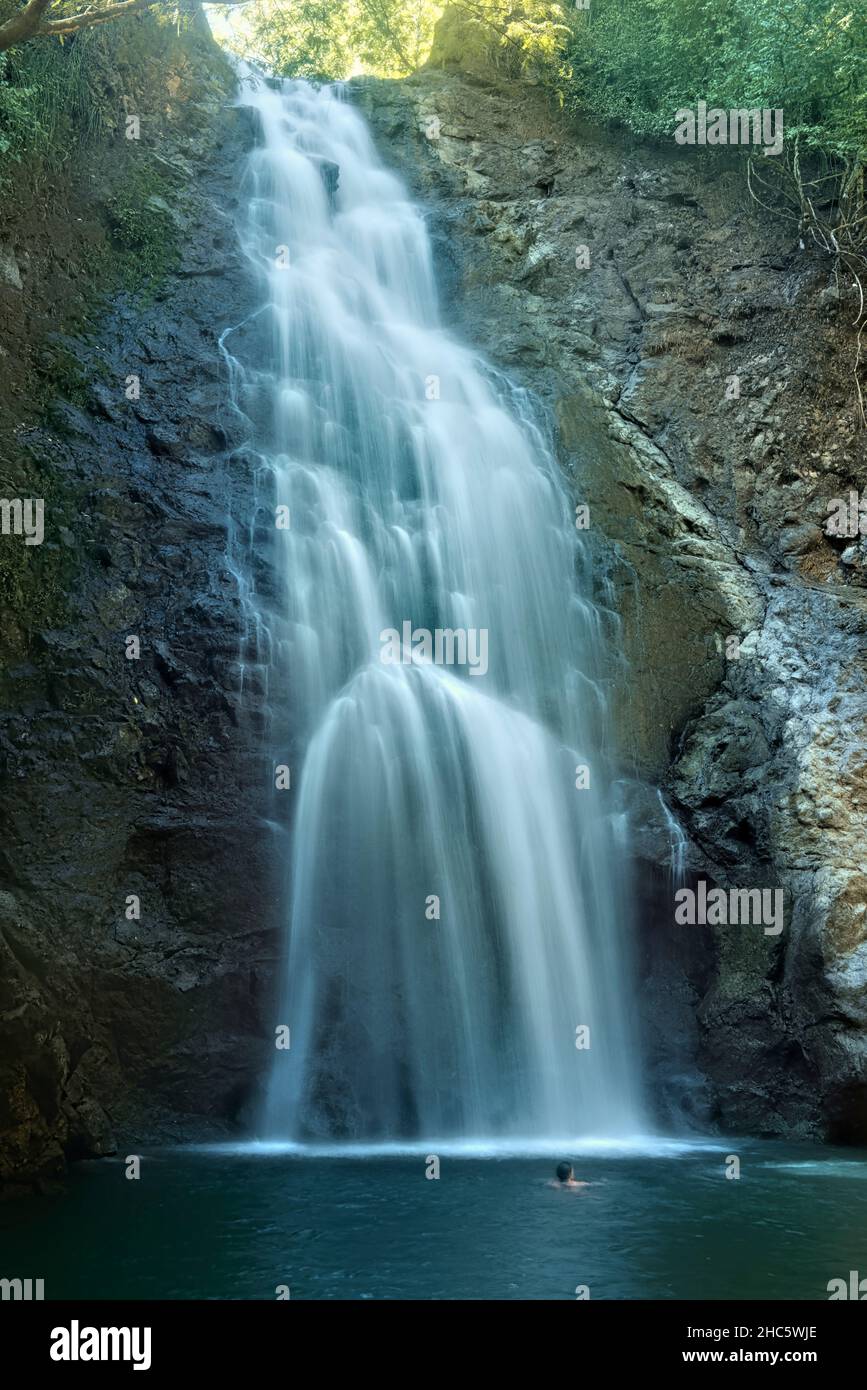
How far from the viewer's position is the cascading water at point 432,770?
1044 cm

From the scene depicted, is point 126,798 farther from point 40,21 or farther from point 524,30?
point 524,30

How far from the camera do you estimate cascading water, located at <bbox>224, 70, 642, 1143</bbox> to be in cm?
1044

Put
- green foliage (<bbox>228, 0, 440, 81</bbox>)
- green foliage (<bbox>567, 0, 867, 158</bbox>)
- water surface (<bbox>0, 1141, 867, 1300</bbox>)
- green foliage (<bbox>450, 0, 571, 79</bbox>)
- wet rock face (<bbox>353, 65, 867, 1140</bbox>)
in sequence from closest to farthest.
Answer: water surface (<bbox>0, 1141, 867, 1300</bbox>) → wet rock face (<bbox>353, 65, 867, 1140</bbox>) → green foliage (<bbox>567, 0, 867, 158</bbox>) → green foliage (<bbox>450, 0, 571, 79</bbox>) → green foliage (<bbox>228, 0, 440, 81</bbox>)

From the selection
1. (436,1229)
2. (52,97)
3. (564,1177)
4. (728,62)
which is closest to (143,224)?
(52,97)

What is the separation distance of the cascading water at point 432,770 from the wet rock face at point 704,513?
2.22ft

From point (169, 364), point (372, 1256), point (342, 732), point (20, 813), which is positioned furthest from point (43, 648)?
point (372, 1256)

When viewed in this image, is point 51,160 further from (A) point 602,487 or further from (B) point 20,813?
(B) point 20,813

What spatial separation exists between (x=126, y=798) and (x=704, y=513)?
8577 mm

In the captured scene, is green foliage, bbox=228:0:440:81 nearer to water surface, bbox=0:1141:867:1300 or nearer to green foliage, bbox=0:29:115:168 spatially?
green foliage, bbox=0:29:115:168

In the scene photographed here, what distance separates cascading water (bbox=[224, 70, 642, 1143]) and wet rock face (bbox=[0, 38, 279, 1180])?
524 millimetres

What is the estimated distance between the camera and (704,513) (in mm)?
15008

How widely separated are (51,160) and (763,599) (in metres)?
10.8

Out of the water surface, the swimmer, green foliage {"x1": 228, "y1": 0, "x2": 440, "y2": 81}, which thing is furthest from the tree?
green foliage {"x1": 228, "y1": 0, "x2": 440, "y2": 81}

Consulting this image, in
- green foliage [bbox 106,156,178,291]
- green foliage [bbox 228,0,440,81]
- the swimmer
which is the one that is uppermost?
green foliage [bbox 228,0,440,81]
